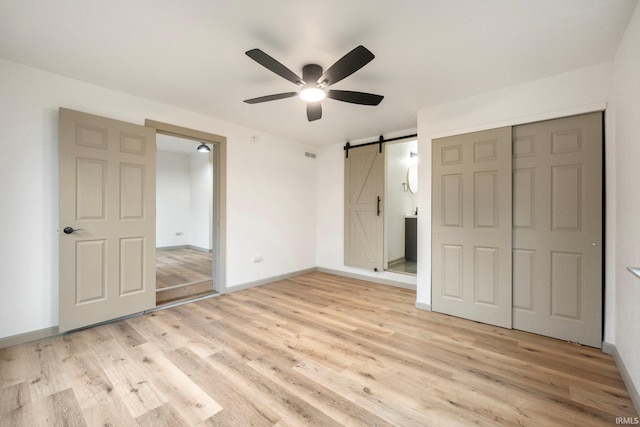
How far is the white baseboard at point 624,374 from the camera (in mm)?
1670

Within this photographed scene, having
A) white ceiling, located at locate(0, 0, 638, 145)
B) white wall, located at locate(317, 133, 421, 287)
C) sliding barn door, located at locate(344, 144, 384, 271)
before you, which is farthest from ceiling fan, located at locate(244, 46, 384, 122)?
white wall, located at locate(317, 133, 421, 287)

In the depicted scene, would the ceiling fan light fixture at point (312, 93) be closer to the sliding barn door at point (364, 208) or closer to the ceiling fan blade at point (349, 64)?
the ceiling fan blade at point (349, 64)

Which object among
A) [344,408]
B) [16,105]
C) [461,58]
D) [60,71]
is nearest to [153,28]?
[60,71]

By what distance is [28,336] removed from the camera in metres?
2.46

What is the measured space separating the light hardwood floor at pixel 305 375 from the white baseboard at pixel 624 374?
Answer: 5 centimetres

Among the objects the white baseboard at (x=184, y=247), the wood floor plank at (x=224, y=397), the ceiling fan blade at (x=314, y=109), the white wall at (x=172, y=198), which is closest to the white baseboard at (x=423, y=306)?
the wood floor plank at (x=224, y=397)

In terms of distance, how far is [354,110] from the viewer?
11.3 ft

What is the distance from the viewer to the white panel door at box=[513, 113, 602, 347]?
2.42 meters

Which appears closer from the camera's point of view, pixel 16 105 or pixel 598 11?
pixel 598 11

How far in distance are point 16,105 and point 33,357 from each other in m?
2.23

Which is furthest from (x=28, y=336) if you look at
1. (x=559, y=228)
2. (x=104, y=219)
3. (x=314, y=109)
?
(x=559, y=228)

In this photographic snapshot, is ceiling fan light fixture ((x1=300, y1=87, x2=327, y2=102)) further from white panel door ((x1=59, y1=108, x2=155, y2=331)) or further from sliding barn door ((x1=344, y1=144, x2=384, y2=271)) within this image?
sliding barn door ((x1=344, y1=144, x2=384, y2=271))

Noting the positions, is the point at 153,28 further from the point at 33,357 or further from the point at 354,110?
the point at 33,357

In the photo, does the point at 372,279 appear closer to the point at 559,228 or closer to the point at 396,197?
the point at 396,197
